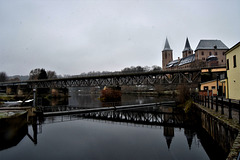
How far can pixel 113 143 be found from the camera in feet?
43.1

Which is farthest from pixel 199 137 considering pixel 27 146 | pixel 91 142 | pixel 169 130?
pixel 27 146

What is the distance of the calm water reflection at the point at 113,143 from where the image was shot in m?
10.7

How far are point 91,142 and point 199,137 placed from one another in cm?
958

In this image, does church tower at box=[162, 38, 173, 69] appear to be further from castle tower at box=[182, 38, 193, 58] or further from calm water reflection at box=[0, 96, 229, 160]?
calm water reflection at box=[0, 96, 229, 160]

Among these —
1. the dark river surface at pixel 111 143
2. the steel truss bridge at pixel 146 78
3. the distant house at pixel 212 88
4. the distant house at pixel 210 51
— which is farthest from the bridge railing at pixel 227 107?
the distant house at pixel 210 51

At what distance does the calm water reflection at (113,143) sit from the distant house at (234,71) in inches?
237

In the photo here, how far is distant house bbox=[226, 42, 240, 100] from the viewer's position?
52.2 feet

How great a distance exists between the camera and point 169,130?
16734 mm

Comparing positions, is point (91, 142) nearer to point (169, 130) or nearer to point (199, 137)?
point (169, 130)

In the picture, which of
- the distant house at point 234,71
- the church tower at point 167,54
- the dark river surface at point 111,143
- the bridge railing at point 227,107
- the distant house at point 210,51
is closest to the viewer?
the bridge railing at point 227,107

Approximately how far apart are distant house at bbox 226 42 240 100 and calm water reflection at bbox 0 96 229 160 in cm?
601

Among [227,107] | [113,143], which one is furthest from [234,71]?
[113,143]

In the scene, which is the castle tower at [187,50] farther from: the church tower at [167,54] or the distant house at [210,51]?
the distant house at [210,51]

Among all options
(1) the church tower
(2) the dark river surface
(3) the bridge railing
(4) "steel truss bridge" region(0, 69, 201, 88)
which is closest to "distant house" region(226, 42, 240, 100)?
(3) the bridge railing
